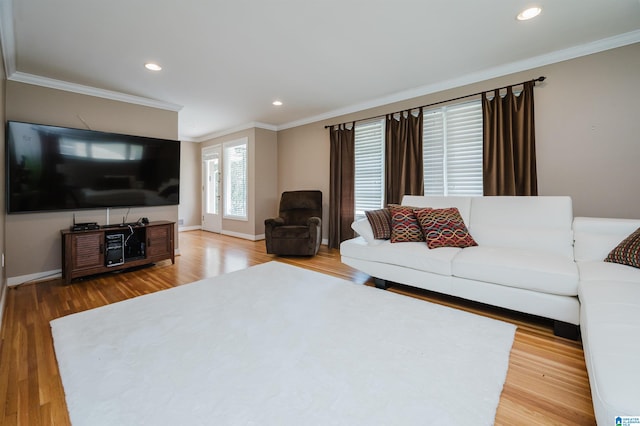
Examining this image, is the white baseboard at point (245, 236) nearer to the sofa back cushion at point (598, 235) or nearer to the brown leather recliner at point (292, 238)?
the brown leather recliner at point (292, 238)

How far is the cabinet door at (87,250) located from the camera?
3.11 meters

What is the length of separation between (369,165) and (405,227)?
181cm

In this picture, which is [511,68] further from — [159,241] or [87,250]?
[87,250]

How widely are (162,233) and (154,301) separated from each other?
1.55 metres

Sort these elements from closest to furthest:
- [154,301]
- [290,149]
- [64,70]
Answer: [154,301], [64,70], [290,149]

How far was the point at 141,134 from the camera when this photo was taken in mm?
4047

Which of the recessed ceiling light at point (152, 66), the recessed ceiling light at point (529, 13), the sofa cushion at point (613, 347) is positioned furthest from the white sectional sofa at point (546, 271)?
the recessed ceiling light at point (152, 66)

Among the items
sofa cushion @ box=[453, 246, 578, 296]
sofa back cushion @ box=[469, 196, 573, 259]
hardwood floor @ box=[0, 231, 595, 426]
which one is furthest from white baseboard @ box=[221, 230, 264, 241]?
sofa cushion @ box=[453, 246, 578, 296]

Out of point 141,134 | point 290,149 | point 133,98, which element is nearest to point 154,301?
point 141,134

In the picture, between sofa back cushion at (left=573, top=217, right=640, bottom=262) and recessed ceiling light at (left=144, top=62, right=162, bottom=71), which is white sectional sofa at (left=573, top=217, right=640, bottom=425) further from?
recessed ceiling light at (left=144, top=62, right=162, bottom=71)

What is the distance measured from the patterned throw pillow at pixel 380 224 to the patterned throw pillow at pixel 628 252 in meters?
1.76

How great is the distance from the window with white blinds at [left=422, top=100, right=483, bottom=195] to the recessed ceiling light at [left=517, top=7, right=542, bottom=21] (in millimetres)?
1177

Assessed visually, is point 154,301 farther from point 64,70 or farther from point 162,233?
point 64,70

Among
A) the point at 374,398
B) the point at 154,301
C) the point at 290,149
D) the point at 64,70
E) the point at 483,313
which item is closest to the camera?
the point at 374,398
